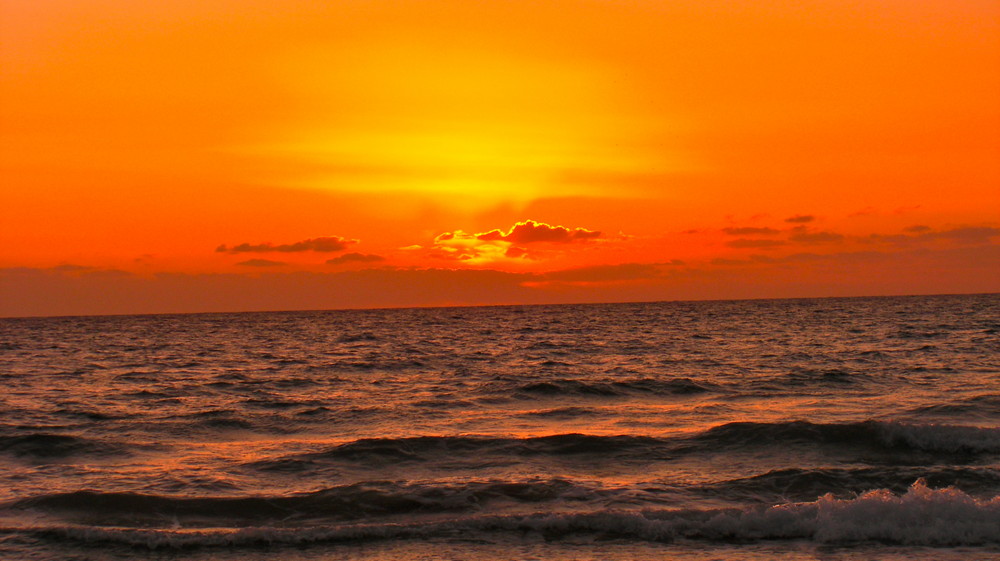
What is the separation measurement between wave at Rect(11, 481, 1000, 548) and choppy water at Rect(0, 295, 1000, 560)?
1.6 inches

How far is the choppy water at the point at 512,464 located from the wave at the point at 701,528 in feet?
Result: 0.14

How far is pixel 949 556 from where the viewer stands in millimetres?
11953

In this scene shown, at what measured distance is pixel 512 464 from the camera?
60.7 ft

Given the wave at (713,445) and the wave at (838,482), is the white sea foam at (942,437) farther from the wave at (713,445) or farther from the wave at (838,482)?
the wave at (838,482)

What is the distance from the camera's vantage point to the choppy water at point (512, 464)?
13109 millimetres

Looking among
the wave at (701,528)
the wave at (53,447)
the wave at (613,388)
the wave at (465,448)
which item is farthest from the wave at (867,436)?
the wave at (53,447)

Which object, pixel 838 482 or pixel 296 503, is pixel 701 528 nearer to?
pixel 838 482

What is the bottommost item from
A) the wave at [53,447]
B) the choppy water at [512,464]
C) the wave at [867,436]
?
the wave at [53,447]

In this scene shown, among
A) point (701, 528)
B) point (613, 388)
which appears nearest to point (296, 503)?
point (701, 528)

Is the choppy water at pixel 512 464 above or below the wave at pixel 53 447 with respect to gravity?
above

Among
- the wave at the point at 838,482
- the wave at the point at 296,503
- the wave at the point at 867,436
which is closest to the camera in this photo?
the wave at the point at 296,503

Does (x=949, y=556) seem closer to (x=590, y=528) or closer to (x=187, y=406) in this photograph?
(x=590, y=528)

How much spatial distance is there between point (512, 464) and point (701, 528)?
5.93 metres

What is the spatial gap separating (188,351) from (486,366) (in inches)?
1127
